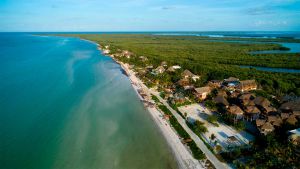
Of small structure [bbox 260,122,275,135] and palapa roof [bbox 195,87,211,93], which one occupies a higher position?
palapa roof [bbox 195,87,211,93]

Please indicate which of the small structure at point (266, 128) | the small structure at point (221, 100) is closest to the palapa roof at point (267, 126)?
the small structure at point (266, 128)

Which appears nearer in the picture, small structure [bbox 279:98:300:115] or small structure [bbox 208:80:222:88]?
small structure [bbox 279:98:300:115]

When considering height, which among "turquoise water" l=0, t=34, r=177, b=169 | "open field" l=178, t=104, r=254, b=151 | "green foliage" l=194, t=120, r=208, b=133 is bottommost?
"turquoise water" l=0, t=34, r=177, b=169

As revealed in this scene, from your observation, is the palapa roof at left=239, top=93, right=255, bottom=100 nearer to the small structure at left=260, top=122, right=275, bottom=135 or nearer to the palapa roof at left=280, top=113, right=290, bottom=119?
the palapa roof at left=280, top=113, right=290, bottom=119

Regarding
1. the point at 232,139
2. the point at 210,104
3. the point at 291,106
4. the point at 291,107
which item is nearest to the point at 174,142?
the point at 232,139

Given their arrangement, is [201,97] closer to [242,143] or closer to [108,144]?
[242,143]

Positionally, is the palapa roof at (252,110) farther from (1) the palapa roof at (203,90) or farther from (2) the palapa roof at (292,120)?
(1) the palapa roof at (203,90)

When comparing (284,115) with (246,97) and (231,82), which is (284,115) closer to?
(246,97)

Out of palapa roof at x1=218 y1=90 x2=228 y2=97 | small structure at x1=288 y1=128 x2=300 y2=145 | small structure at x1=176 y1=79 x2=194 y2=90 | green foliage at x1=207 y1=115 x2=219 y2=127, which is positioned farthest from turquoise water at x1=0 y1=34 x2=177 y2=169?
palapa roof at x1=218 y1=90 x2=228 y2=97

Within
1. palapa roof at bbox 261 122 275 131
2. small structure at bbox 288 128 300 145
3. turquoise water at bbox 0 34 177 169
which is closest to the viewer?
small structure at bbox 288 128 300 145
